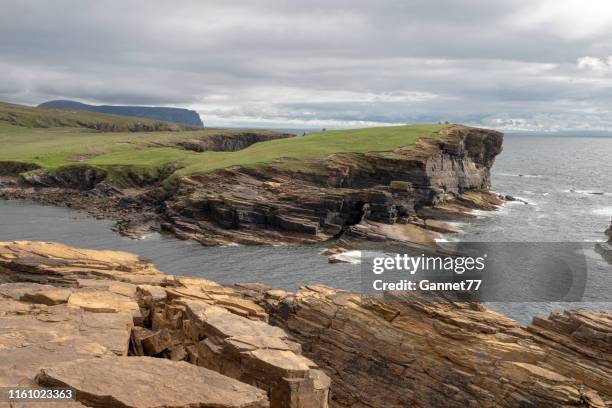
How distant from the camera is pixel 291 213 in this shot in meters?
81.1

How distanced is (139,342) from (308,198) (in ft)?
207

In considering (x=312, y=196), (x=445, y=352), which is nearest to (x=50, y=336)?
(x=445, y=352)

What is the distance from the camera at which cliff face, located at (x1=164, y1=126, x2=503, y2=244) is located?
79.3 m

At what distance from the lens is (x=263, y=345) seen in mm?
18719

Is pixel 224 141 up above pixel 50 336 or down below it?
above

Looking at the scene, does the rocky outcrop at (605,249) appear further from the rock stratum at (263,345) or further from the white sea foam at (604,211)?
the rock stratum at (263,345)

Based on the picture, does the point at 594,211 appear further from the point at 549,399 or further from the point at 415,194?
the point at 549,399

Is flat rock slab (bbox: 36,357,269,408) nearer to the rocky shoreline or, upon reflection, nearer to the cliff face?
the rocky shoreline

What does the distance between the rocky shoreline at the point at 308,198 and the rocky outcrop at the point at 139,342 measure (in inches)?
1863

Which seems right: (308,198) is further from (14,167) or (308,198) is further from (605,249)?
(14,167)

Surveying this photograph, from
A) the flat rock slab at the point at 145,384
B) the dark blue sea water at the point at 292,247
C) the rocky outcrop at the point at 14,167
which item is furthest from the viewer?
the rocky outcrop at the point at 14,167

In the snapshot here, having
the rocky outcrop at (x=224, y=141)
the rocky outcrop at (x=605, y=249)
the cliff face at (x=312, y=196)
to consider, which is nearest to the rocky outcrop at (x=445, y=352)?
the cliff face at (x=312, y=196)

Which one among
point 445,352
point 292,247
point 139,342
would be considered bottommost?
point 292,247

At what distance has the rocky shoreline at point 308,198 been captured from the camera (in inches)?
3100
